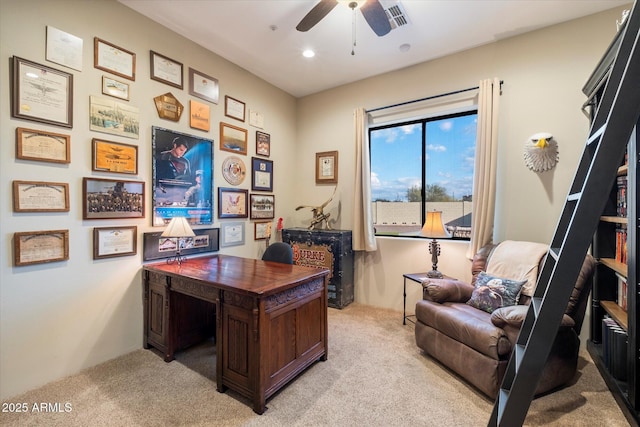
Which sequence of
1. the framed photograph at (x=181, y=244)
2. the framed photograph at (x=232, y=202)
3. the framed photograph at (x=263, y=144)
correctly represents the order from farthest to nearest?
1. the framed photograph at (x=263, y=144)
2. the framed photograph at (x=232, y=202)
3. the framed photograph at (x=181, y=244)

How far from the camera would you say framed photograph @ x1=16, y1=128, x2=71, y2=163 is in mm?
2047

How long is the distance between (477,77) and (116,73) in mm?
3654

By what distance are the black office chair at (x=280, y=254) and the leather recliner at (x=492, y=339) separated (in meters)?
1.39

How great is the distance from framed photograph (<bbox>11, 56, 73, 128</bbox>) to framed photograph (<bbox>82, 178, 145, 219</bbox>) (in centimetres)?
51

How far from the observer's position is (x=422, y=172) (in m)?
3.74

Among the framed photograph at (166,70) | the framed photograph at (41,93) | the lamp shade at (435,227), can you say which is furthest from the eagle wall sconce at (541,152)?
the framed photograph at (41,93)

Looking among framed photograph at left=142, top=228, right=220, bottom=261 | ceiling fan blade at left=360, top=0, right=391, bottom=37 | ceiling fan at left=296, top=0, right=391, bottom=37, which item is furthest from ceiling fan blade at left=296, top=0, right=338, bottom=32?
framed photograph at left=142, top=228, right=220, bottom=261

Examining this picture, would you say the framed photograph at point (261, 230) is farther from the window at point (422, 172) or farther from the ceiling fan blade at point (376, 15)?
the ceiling fan blade at point (376, 15)

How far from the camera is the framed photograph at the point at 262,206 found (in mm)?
3898

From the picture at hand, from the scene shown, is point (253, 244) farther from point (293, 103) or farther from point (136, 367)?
point (293, 103)

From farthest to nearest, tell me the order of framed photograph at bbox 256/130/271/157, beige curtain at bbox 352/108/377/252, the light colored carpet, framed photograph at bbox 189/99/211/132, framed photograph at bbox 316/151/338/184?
1. framed photograph at bbox 316/151/338/184
2. framed photograph at bbox 256/130/271/157
3. beige curtain at bbox 352/108/377/252
4. framed photograph at bbox 189/99/211/132
5. the light colored carpet

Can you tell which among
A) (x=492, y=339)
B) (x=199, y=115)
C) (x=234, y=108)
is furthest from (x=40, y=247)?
(x=492, y=339)

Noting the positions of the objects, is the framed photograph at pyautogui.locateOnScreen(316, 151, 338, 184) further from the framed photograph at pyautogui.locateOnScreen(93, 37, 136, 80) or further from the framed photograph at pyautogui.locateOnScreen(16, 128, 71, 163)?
the framed photograph at pyautogui.locateOnScreen(16, 128, 71, 163)

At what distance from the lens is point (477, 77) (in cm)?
322
